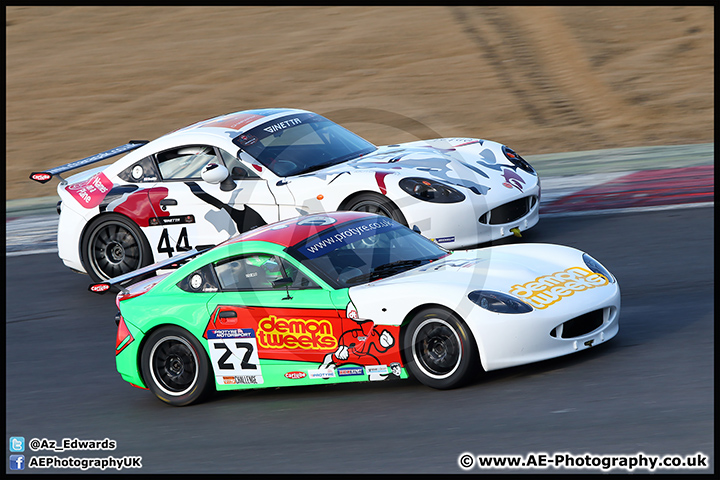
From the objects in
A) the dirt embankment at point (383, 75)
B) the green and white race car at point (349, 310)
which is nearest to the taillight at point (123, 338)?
the green and white race car at point (349, 310)

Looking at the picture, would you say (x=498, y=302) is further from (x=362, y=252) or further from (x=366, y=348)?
(x=362, y=252)

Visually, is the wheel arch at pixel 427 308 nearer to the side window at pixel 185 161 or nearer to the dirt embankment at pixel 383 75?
the side window at pixel 185 161

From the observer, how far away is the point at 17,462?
20.1 feet

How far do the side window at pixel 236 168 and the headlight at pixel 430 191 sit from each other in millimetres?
1603

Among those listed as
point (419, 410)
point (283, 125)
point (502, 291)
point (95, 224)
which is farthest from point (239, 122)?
point (419, 410)

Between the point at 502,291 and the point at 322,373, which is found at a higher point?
the point at 502,291

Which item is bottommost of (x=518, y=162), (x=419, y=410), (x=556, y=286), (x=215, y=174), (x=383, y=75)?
(x=419, y=410)

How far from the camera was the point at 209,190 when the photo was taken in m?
9.43

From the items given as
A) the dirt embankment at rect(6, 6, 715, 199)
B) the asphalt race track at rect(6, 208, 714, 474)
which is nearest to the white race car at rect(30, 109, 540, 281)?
the asphalt race track at rect(6, 208, 714, 474)

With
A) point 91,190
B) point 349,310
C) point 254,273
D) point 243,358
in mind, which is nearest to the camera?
point 349,310

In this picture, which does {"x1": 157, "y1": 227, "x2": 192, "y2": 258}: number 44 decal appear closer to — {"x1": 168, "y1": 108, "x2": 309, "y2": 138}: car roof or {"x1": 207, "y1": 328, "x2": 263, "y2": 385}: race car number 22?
{"x1": 168, "y1": 108, "x2": 309, "y2": 138}: car roof

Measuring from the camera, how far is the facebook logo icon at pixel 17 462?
604 cm

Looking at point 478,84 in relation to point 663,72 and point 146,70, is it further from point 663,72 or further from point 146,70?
point 146,70

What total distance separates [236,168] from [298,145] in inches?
30.1
